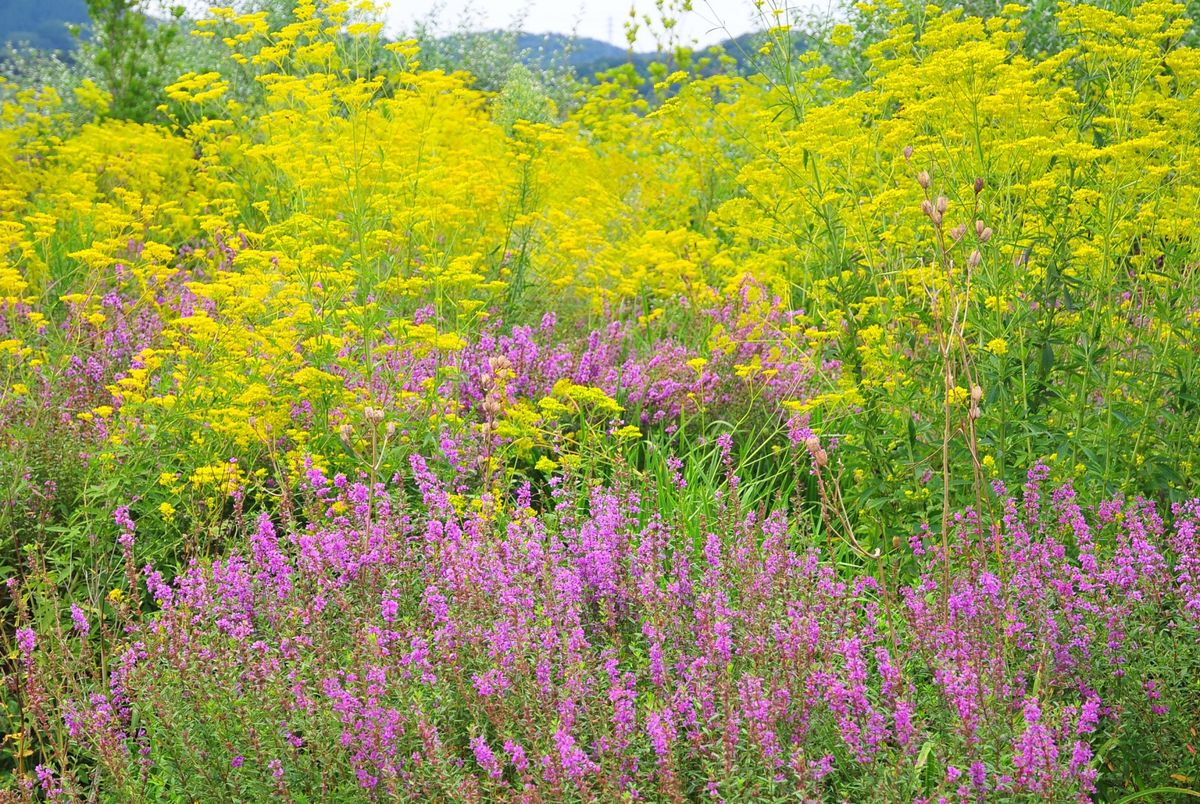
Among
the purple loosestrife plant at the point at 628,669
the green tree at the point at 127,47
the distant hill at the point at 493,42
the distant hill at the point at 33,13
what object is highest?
the distant hill at the point at 33,13

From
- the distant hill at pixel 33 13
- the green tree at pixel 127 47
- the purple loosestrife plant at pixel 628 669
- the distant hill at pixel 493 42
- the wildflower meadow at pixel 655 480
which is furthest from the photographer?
the distant hill at pixel 33 13

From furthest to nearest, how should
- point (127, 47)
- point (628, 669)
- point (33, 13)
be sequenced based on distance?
1. point (33, 13)
2. point (127, 47)
3. point (628, 669)

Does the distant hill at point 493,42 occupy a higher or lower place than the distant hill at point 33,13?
lower

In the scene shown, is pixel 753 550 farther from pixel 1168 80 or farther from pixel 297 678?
pixel 1168 80

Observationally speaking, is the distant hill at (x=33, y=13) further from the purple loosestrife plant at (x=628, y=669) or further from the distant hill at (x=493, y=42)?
the purple loosestrife plant at (x=628, y=669)

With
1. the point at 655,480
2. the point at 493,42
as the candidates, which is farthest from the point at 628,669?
the point at 493,42

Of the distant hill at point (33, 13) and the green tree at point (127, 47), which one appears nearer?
the green tree at point (127, 47)

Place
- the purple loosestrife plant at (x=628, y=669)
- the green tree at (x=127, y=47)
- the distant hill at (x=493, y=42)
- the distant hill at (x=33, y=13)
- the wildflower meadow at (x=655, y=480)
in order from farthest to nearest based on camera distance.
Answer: the distant hill at (x=33, y=13)
the distant hill at (x=493, y=42)
the green tree at (x=127, y=47)
the wildflower meadow at (x=655, y=480)
the purple loosestrife plant at (x=628, y=669)

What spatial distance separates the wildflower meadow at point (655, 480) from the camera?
7.76 ft

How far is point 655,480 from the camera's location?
4.29 metres

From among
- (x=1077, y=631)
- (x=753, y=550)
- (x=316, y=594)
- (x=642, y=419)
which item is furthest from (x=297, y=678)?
(x=642, y=419)

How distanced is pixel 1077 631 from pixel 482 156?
484 cm

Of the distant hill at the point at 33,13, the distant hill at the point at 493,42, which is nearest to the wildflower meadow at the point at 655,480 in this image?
the distant hill at the point at 493,42

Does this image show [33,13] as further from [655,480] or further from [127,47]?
[655,480]
